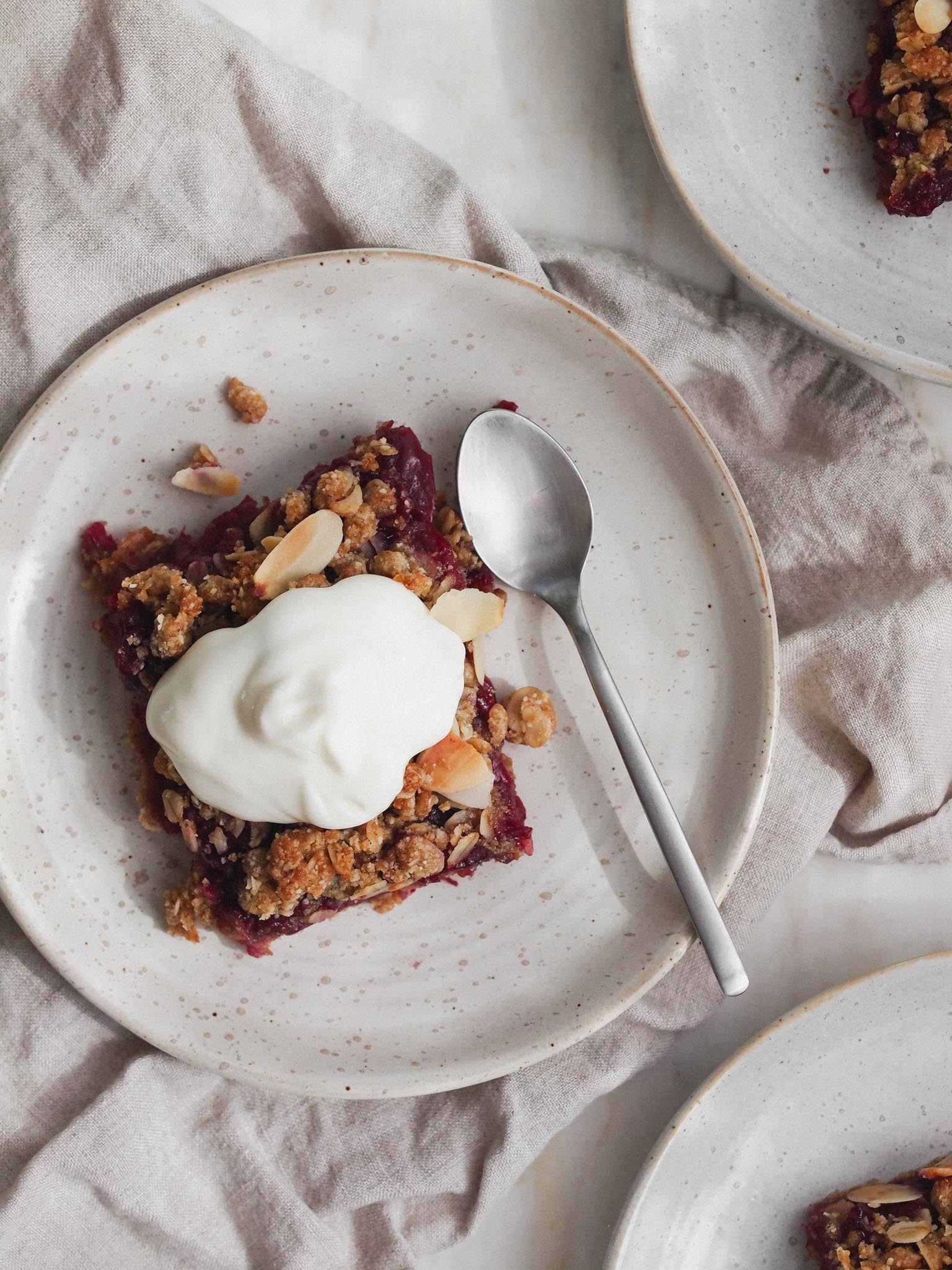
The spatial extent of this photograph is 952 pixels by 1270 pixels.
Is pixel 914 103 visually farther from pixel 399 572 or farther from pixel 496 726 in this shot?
pixel 496 726

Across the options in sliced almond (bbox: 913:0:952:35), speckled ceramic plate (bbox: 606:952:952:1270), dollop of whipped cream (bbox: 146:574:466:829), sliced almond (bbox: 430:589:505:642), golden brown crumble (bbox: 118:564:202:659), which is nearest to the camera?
dollop of whipped cream (bbox: 146:574:466:829)

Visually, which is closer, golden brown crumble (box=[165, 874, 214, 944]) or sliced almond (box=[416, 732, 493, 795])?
sliced almond (box=[416, 732, 493, 795])

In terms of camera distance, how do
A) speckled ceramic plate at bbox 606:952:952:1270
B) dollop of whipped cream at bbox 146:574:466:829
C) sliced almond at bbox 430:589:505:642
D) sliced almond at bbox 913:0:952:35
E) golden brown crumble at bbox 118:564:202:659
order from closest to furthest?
dollop of whipped cream at bbox 146:574:466:829 → golden brown crumble at bbox 118:564:202:659 → sliced almond at bbox 430:589:505:642 → sliced almond at bbox 913:0:952:35 → speckled ceramic plate at bbox 606:952:952:1270

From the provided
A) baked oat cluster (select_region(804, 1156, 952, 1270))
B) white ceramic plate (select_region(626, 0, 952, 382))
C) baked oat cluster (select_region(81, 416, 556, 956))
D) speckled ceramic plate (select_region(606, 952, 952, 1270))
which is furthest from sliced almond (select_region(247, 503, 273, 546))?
baked oat cluster (select_region(804, 1156, 952, 1270))

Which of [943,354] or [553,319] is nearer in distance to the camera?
[553,319]

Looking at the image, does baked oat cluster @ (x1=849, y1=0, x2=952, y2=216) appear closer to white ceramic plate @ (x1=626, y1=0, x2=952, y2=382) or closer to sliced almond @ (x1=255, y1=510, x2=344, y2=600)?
white ceramic plate @ (x1=626, y1=0, x2=952, y2=382)

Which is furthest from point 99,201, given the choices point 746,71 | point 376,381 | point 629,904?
point 629,904

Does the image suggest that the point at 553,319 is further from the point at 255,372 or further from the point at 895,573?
the point at 895,573

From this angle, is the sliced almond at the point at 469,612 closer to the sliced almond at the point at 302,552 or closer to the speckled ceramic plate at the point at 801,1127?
the sliced almond at the point at 302,552
